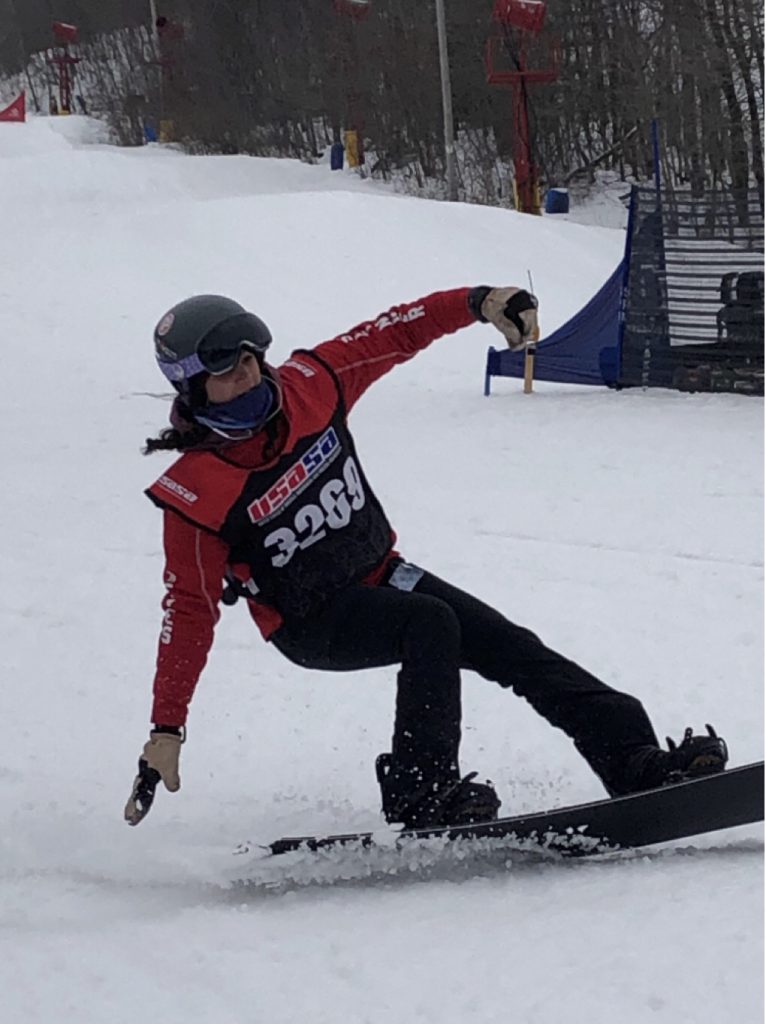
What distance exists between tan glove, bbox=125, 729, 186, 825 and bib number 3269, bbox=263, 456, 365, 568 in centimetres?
49

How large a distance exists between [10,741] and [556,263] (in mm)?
14035

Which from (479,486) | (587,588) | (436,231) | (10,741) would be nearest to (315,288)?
(436,231)

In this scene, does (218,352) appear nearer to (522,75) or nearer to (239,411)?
(239,411)

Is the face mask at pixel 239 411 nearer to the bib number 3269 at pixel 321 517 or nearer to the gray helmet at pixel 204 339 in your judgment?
the gray helmet at pixel 204 339

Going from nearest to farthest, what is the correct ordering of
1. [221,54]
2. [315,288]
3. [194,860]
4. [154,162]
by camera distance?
[194,860] → [315,288] → [154,162] → [221,54]

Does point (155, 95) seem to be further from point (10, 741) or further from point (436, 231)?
point (10, 741)

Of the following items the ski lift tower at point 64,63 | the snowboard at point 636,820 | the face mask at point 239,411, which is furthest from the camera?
the ski lift tower at point 64,63

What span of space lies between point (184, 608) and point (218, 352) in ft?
2.00

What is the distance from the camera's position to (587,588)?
6.24 m

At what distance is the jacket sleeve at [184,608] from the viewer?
3.22m

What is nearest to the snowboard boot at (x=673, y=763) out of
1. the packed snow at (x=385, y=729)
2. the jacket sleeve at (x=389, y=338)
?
the packed snow at (x=385, y=729)

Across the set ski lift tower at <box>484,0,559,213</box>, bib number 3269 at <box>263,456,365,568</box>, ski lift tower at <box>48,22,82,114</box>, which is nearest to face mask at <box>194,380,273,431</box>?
bib number 3269 at <box>263,456,365,568</box>

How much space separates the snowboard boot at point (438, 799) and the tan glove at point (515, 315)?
107 centimetres

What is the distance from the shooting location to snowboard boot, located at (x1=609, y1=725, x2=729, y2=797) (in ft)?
10.5
